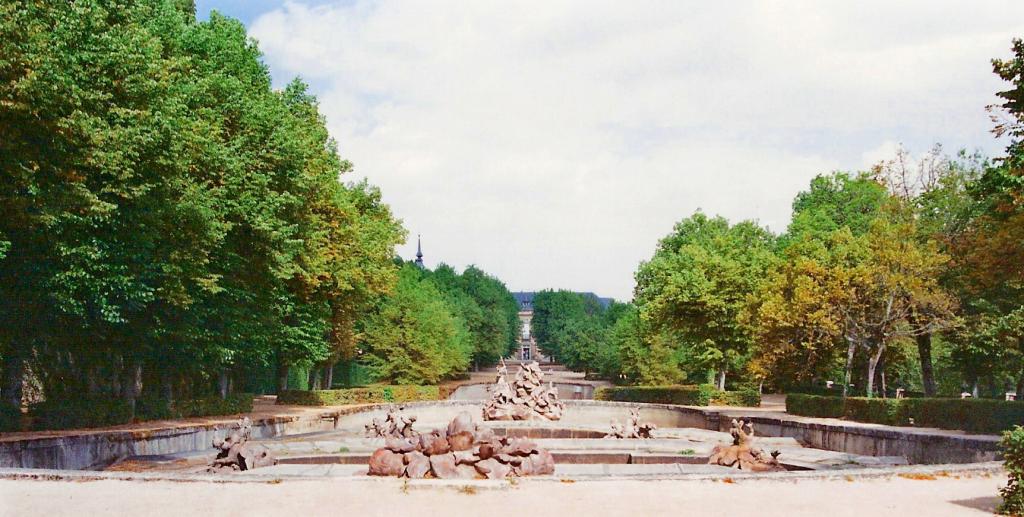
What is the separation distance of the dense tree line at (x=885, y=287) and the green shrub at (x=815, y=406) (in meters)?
1.80

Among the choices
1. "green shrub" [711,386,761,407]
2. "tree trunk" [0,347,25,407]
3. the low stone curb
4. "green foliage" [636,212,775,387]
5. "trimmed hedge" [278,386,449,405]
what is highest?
"green foliage" [636,212,775,387]

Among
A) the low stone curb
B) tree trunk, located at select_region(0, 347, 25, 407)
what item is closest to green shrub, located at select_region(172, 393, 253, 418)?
tree trunk, located at select_region(0, 347, 25, 407)

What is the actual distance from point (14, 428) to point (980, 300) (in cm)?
3923

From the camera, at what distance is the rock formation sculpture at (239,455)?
20.2 m

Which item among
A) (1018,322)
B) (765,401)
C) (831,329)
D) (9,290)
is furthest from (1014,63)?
(765,401)

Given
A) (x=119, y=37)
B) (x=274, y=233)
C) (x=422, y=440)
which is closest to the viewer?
(x=422, y=440)

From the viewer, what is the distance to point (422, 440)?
17.4m

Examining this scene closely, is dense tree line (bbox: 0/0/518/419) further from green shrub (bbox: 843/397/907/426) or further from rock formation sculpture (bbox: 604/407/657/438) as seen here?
green shrub (bbox: 843/397/907/426)

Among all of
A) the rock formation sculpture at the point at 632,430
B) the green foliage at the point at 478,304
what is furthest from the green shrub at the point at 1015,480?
the green foliage at the point at 478,304

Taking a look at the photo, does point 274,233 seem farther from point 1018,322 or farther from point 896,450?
point 1018,322

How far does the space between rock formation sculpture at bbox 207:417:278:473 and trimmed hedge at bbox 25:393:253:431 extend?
9.21m

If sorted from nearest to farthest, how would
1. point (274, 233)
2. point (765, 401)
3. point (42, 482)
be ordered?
point (42, 482) → point (274, 233) → point (765, 401)

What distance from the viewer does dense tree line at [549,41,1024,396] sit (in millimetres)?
36094

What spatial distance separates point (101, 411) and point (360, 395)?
29.6m
